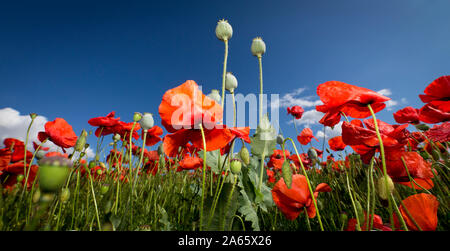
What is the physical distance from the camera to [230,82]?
54.5 inches

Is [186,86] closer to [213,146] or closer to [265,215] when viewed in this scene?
[213,146]

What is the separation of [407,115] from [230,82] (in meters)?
1.43

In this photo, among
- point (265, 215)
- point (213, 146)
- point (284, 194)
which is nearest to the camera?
point (213, 146)

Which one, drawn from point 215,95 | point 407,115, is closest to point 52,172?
point 215,95

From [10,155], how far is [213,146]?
4.11 ft

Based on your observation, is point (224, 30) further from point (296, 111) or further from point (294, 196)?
point (296, 111)

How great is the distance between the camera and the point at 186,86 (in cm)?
65

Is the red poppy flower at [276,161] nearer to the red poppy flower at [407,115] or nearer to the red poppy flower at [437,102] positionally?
the red poppy flower at [407,115]

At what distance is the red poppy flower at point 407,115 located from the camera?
167 cm

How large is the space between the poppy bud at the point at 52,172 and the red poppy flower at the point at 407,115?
214 cm

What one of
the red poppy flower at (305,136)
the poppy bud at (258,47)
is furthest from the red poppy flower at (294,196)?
the red poppy flower at (305,136)

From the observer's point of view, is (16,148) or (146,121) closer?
(146,121)

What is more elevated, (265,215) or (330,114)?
(330,114)
